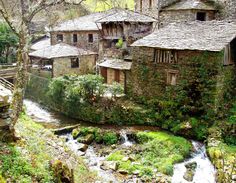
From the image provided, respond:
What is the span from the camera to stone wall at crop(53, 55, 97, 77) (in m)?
28.2

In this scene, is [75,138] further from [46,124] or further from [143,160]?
[143,160]

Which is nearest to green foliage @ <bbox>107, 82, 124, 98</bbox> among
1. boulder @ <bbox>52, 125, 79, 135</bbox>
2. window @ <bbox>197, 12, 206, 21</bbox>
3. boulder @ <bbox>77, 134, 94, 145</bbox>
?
boulder @ <bbox>52, 125, 79, 135</bbox>

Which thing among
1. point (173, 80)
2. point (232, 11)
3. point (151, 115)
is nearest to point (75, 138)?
point (151, 115)

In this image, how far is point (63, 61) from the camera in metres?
28.6

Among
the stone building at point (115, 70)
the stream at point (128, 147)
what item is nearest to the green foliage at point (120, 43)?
the stone building at point (115, 70)

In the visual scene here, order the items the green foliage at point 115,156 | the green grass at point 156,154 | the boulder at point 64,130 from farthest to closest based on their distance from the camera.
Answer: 1. the boulder at point 64,130
2. the green foliage at point 115,156
3. the green grass at point 156,154

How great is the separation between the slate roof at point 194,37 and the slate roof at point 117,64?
2.98m

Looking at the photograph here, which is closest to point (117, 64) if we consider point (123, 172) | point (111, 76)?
point (111, 76)

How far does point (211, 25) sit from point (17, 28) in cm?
1431

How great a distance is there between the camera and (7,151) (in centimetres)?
926

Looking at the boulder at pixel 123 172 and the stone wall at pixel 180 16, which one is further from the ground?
the stone wall at pixel 180 16

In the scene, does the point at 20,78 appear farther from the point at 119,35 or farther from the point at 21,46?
the point at 119,35

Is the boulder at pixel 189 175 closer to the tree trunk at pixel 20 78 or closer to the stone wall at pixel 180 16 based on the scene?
the tree trunk at pixel 20 78

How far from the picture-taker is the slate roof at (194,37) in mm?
18828
